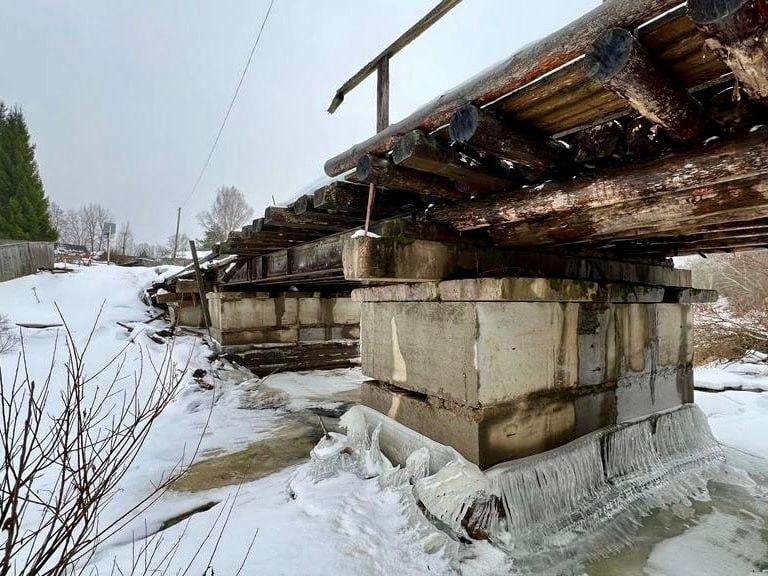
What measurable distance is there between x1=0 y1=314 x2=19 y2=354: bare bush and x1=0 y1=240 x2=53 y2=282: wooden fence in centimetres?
Answer: 665

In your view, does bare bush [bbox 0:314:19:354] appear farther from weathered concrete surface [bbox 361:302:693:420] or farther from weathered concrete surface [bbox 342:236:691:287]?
weathered concrete surface [bbox 342:236:691:287]

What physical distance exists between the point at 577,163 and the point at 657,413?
2.87 metres

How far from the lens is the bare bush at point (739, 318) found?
877 centimetres

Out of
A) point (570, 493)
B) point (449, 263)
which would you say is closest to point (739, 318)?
point (570, 493)

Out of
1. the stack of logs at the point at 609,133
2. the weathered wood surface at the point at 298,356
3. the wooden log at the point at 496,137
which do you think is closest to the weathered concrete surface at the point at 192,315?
the weathered wood surface at the point at 298,356

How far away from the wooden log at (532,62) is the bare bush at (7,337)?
966 centimetres

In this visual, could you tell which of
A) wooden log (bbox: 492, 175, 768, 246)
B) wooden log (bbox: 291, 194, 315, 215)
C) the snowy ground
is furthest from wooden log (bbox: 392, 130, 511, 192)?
the snowy ground

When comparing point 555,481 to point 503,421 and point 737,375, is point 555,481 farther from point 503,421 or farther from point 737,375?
point 737,375

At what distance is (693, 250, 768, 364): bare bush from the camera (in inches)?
345

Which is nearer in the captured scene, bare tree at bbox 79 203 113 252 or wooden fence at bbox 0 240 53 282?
wooden fence at bbox 0 240 53 282

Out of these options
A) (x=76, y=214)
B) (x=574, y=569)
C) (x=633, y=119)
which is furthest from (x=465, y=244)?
(x=76, y=214)

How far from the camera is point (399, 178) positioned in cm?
240

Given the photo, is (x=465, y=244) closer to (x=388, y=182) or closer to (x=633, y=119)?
(x=388, y=182)

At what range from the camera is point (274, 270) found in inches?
219
